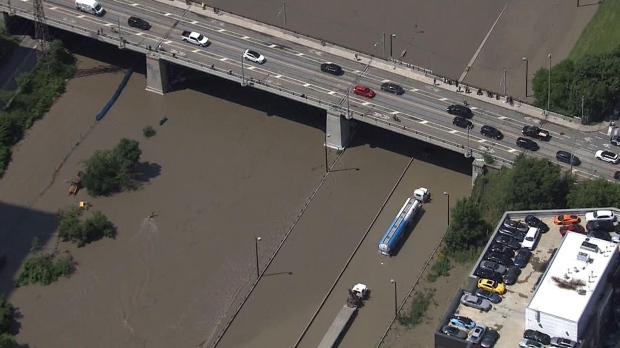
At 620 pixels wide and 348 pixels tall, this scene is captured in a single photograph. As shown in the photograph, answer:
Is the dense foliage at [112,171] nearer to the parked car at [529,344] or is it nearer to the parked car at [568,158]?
the parked car at [568,158]

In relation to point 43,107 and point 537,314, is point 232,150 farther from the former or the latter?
point 537,314

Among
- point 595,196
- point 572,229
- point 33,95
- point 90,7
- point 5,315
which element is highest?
point 90,7

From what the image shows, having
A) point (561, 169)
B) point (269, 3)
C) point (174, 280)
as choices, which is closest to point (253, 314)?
point (174, 280)

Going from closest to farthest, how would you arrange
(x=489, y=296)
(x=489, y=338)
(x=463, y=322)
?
(x=489, y=338) → (x=463, y=322) → (x=489, y=296)

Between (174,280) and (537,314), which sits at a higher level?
(537,314)

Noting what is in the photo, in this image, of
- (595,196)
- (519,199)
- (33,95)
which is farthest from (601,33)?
(33,95)

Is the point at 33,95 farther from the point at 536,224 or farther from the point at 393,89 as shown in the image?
the point at 536,224

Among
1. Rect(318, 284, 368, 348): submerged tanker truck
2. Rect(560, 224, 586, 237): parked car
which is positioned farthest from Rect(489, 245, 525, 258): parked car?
Rect(318, 284, 368, 348): submerged tanker truck

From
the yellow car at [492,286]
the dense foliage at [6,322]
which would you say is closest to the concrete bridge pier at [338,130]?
the yellow car at [492,286]
